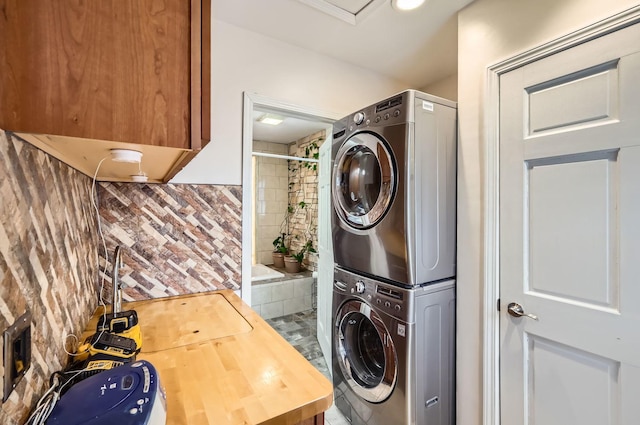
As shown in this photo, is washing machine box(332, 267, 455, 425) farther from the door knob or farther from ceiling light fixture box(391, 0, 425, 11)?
ceiling light fixture box(391, 0, 425, 11)

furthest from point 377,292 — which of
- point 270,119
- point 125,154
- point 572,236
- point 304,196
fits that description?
point 304,196

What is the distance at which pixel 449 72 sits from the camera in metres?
2.32

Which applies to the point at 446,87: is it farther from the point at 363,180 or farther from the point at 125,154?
the point at 125,154

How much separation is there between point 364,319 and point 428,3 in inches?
73.5

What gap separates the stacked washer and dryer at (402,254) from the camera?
144cm

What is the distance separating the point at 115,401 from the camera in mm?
579

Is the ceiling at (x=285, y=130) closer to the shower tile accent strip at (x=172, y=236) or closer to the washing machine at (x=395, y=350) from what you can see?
the shower tile accent strip at (x=172, y=236)

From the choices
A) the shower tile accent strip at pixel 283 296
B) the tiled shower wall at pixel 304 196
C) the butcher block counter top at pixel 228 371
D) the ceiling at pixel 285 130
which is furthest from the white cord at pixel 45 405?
the tiled shower wall at pixel 304 196

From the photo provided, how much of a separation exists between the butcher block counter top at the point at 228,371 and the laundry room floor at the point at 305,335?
123cm

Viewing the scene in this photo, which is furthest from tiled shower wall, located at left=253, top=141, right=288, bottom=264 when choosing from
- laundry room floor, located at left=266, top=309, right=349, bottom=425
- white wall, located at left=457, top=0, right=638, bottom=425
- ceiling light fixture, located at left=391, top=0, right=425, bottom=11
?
white wall, located at left=457, top=0, right=638, bottom=425

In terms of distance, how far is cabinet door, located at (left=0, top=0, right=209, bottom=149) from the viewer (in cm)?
56

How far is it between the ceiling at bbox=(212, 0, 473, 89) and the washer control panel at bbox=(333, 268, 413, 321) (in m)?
1.54

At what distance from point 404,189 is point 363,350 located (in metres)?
1.12

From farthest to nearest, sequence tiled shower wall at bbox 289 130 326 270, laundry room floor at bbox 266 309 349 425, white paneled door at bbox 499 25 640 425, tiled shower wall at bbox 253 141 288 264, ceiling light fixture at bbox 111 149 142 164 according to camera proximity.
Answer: tiled shower wall at bbox 253 141 288 264
tiled shower wall at bbox 289 130 326 270
laundry room floor at bbox 266 309 349 425
white paneled door at bbox 499 25 640 425
ceiling light fixture at bbox 111 149 142 164
